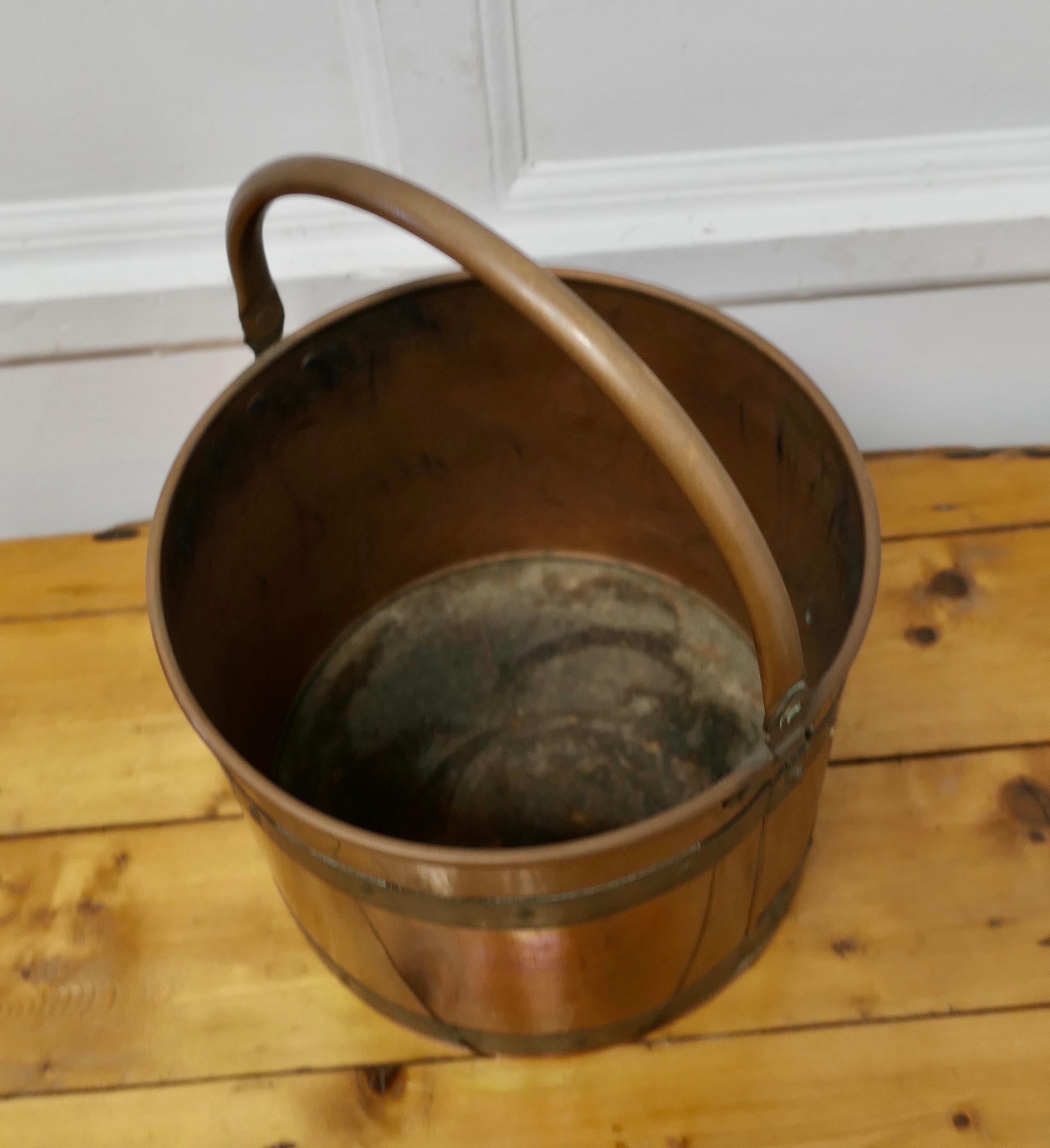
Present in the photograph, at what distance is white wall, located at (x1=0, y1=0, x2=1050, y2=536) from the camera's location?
72 cm

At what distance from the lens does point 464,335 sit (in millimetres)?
767

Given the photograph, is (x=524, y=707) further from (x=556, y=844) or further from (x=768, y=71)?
(x=768, y=71)

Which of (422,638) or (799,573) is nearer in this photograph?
(799,573)

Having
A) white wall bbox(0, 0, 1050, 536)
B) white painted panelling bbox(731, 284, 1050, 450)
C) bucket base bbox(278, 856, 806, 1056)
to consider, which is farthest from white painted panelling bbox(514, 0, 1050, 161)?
bucket base bbox(278, 856, 806, 1056)

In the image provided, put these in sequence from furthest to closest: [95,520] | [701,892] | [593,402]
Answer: [95,520]
[593,402]
[701,892]

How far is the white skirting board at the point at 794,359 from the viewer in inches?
33.7

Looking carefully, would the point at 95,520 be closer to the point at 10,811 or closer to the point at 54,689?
the point at 54,689

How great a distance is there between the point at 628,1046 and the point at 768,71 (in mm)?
687

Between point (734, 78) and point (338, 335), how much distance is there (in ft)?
1.15

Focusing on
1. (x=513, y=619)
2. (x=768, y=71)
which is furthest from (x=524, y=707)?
(x=768, y=71)

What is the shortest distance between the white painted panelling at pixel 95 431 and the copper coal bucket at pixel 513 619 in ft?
0.66

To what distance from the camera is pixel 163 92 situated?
2.42 feet

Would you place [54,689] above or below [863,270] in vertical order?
below


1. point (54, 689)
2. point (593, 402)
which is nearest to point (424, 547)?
point (593, 402)
